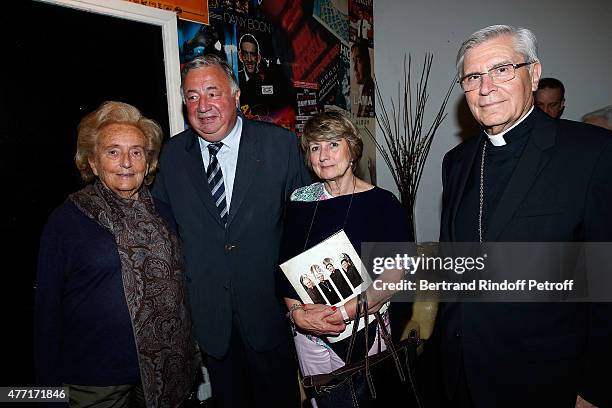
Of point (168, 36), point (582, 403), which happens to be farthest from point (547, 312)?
point (168, 36)

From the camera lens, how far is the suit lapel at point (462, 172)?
166 centimetres

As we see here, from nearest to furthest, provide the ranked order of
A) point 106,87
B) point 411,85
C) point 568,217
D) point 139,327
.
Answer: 1. point 568,217
2. point 139,327
3. point 106,87
4. point 411,85

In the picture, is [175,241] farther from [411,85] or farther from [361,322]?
[411,85]

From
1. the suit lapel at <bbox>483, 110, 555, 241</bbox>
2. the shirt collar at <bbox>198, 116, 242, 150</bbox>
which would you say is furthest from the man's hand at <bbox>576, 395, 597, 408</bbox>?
the shirt collar at <bbox>198, 116, 242, 150</bbox>

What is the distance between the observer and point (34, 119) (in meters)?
1.95

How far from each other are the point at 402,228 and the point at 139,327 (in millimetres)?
1156

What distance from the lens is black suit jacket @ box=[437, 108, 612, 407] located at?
1312mm

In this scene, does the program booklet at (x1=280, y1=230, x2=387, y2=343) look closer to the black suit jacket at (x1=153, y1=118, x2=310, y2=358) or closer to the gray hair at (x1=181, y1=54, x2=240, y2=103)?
the black suit jacket at (x1=153, y1=118, x2=310, y2=358)

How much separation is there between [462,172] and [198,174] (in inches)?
46.2

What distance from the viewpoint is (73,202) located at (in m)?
1.72

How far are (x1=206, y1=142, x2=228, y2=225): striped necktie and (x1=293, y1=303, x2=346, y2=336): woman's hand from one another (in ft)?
1.80

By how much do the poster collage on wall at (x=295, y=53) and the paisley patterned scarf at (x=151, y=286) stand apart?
1250 millimetres

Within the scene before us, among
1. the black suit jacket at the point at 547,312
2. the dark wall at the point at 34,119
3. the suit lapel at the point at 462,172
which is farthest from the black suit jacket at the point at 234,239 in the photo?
the black suit jacket at the point at 547,312

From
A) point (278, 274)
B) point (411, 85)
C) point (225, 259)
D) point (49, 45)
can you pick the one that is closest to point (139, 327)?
point (225, 259)
